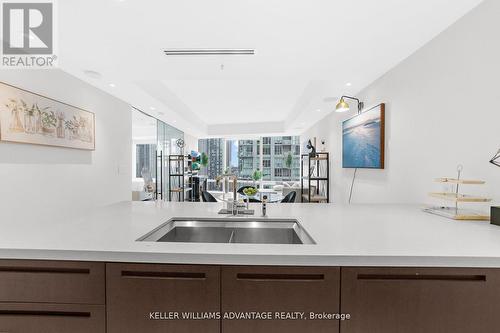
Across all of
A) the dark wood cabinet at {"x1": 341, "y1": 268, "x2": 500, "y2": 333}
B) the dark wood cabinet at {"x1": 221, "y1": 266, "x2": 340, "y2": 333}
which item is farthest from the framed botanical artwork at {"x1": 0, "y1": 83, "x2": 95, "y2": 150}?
the dark wood cabinet at {"x1": 341, "y1": 268, "x2": 500, "y2": 333}

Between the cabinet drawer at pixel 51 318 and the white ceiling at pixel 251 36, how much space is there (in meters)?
1.89

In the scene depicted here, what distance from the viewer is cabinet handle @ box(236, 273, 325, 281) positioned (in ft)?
3.00

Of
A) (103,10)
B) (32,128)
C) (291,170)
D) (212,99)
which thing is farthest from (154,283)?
(291,170)

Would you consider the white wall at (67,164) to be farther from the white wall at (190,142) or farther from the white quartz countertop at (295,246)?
the white wall at (190,142)

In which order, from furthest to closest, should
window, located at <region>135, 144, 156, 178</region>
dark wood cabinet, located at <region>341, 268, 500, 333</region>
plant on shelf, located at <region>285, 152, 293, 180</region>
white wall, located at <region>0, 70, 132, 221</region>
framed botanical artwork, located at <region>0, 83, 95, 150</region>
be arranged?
plant on shelf, located at <region>285, 152, 293, 180</region> < window, located at <region>135, 144, 156, 178</region> < white wall, located at <region>0, 70, 132, 221</region> < framed botanical artwork, located at <region>0, 83, 95, 150</region> < dark wood cabinet, located at <region>341, 268, 500, 333</region>

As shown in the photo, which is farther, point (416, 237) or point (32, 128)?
point (32, 128)

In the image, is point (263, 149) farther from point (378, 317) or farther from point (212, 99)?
point (378, 317)

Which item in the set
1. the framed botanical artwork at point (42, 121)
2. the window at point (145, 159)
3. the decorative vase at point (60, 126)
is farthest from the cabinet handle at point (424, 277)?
the window at point (145, 159)

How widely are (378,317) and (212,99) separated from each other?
4774mm

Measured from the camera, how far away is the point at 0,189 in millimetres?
2221

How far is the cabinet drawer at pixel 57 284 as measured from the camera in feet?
3.05

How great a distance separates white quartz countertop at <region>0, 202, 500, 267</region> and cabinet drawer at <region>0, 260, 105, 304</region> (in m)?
0.04

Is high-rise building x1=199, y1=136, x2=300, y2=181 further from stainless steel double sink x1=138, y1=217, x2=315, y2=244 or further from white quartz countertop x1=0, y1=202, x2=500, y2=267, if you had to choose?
white quartz countertop x1=0, y1=202, x2=500, y2=267

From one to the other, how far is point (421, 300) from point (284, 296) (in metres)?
0.53
